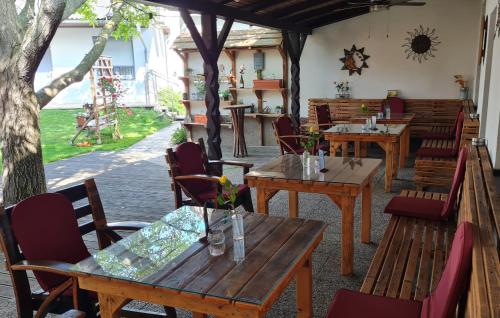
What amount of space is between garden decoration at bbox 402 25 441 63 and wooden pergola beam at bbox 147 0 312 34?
8.06 feet

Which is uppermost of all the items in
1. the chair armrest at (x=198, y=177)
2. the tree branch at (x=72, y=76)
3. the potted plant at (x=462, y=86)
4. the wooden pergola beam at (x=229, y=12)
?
the wooden pergola beam at (x=229, y=12)

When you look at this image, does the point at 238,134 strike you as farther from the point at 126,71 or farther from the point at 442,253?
the point at 126,71

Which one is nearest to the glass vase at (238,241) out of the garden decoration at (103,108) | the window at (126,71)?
the garden decoration at (103,108)

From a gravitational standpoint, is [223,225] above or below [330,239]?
above

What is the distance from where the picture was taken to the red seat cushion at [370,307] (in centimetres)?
204

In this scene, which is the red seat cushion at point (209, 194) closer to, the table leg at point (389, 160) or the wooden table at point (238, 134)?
the table leg at point (389, 160)

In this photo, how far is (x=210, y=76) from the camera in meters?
5.86

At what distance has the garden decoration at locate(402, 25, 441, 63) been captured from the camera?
8.68 meters

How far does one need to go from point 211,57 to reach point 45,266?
4.08 meters

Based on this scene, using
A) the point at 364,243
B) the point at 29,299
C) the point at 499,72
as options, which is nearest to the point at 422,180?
the point at 364,243

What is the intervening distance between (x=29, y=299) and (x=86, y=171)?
6.01 m

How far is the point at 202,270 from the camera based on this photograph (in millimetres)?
2008

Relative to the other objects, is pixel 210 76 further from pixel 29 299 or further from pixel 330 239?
pixel 29 299

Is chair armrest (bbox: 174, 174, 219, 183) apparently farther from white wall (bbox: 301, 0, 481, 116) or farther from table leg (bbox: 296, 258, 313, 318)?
white wall (bbox: 301, 0, 481, 116)
